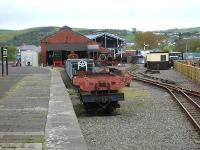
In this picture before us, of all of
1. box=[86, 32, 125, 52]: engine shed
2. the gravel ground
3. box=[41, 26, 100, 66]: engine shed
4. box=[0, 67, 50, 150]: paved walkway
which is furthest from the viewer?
box=[86, 32, 125, 52]: engine shed

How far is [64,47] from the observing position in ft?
271

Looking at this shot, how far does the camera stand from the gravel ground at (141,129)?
10492 mm

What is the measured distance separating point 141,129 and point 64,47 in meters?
70.5

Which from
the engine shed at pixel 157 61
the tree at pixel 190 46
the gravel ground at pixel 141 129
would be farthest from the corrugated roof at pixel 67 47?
the tree at pixel 190 46

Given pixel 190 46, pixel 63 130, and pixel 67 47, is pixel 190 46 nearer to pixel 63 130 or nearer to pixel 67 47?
pixel 67 47

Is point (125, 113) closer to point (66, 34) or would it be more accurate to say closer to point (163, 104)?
point (163, 104)

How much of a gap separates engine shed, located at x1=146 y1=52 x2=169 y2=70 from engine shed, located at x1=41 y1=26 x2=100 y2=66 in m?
15.1

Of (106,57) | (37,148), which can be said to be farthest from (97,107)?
(106,57)

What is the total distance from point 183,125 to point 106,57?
6206 cm

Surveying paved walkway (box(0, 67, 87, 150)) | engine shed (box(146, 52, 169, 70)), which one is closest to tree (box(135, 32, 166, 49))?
engine shed (box(146, 52, 169, 70))

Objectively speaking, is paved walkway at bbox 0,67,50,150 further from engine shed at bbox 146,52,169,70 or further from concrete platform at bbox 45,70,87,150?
engine shed at bbox 146,52,169,70

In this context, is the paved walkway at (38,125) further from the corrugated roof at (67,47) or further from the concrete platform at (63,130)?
the corrugated roof at (67,47)

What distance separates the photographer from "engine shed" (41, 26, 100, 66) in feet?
251

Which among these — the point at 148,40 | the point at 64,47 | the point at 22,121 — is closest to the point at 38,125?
the point at 22,121
